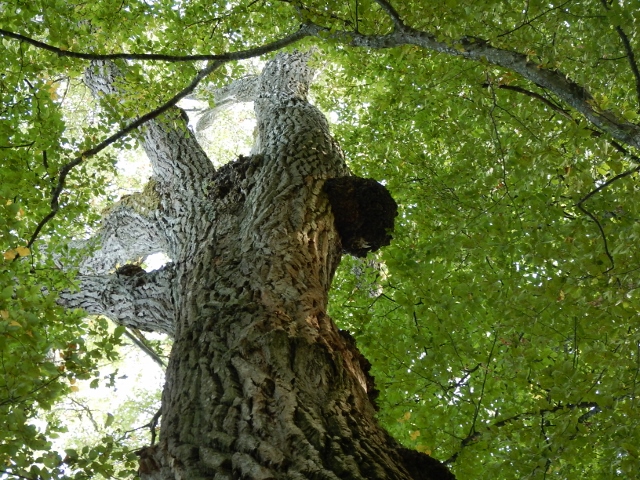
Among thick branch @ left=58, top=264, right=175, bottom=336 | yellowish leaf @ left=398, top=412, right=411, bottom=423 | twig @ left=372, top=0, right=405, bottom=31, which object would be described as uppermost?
twig @ left=372, top=0, right=405, bottom=31

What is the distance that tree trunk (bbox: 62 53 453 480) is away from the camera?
2342 millimetres

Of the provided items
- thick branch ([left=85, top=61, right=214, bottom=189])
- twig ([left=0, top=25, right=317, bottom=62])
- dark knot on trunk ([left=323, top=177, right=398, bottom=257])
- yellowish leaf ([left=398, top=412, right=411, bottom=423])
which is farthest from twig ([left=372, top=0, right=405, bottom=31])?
yellowish leaf ([left=398, top=412, right=411, bottom=423])

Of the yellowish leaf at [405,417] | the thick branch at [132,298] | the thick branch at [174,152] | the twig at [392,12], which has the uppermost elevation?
the thick branch at [174,152]

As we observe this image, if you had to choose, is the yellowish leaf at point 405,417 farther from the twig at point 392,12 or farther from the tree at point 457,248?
the twig at point 392,12

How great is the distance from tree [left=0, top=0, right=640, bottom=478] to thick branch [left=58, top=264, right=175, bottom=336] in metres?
0.03

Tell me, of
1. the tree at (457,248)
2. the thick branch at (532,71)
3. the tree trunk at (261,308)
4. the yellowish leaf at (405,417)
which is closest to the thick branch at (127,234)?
the tree trunk at (261,308)

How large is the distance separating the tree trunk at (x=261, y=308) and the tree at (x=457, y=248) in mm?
24

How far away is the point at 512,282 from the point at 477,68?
2611mm

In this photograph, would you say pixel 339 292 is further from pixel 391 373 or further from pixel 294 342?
pixel 294 342

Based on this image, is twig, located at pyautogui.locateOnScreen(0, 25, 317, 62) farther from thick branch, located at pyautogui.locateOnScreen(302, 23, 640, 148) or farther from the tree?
thick branch, located at pyautogui.locateOnScreen(302, 23, 640, 148)

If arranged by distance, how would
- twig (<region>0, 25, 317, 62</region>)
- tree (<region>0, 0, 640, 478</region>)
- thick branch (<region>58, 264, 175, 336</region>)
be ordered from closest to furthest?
tree (<region>0, 0, 640, 478</region>) < twig (<region>0, 25, 317, 62</region>) < thick branch (<region>58, 264, 175, 336</region>)

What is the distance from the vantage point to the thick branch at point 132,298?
4.75 m

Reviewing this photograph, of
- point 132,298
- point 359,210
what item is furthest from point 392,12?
point 132,298

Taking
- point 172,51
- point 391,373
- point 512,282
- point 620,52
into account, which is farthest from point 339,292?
point 620,52
